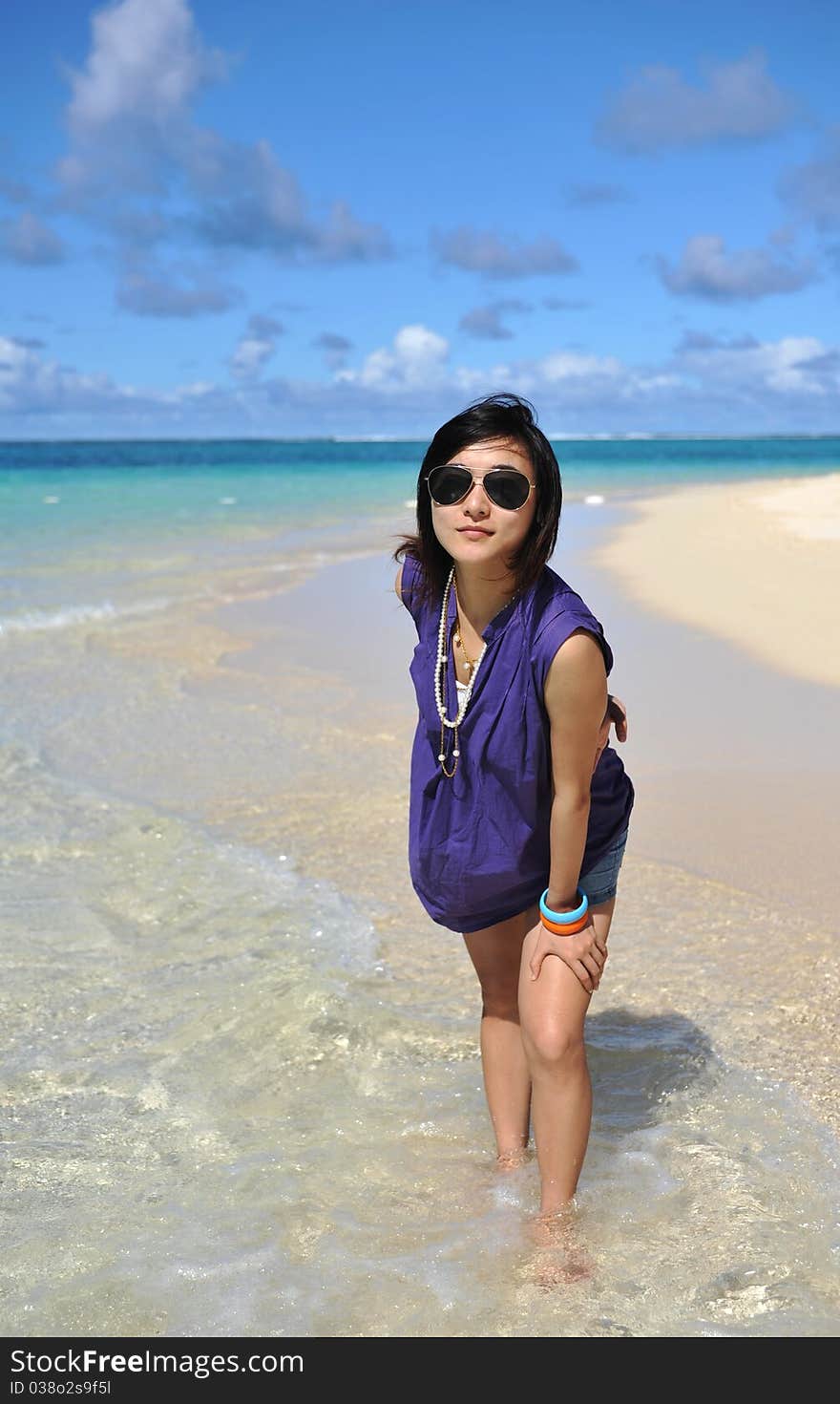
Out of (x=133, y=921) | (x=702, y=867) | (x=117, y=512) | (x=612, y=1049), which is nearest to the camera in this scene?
(x=612, y=1049)

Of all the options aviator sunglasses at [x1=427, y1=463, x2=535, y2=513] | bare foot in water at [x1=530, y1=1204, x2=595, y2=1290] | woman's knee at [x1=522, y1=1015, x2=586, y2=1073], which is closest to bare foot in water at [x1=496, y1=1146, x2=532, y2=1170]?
bare foot in water at [x1=530, y1=1204, x2=595, y2=1290]

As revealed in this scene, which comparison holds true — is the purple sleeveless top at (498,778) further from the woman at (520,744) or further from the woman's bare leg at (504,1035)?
the woman's bare leg at (504,1035)

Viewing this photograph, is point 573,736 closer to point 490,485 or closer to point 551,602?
point 551,602

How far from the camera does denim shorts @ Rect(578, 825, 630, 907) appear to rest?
9.30 feet

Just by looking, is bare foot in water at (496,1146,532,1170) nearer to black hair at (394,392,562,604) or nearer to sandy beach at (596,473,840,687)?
black hair at (394,392,562,604)

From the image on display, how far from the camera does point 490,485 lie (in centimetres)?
266

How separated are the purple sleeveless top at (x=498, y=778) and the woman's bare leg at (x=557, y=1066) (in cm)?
17

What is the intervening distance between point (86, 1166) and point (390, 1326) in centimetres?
102

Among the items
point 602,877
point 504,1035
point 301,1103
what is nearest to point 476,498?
point 602,877

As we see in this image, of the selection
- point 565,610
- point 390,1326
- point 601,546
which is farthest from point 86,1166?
point 601,546

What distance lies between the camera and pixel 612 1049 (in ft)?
12.5

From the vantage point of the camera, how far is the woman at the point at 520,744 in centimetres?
261
